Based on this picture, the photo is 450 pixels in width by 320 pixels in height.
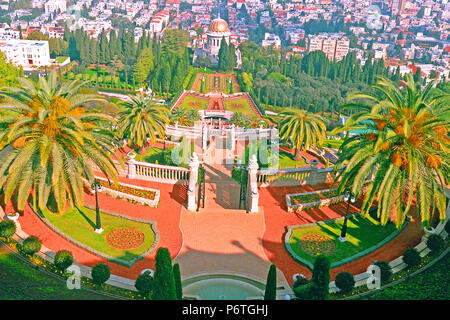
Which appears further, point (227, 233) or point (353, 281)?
point (227, 233)

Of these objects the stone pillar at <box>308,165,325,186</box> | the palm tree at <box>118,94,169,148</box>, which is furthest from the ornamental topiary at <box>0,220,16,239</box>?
the stone pillar at <box>308,165,325,186</box>

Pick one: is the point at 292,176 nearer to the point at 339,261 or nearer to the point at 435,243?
the point at 339,261

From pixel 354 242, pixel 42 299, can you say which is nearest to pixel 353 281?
pixel 354 242

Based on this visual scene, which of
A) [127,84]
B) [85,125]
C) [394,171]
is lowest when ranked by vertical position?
[127,84]

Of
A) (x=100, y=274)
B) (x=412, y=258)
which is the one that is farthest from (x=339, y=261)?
(x=100, y=274)

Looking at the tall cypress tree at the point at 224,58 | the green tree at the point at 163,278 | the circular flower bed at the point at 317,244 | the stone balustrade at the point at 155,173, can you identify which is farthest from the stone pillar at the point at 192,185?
the tall cypress tree at the point at 224,58
